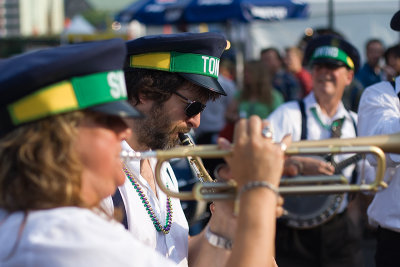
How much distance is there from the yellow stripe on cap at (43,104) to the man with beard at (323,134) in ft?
9.78

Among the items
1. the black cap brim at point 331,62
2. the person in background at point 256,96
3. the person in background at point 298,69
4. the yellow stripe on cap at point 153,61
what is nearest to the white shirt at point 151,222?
the yellow stripe on cap at point 153,61

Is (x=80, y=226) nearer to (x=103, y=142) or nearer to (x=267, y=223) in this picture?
(x=103, y=142)

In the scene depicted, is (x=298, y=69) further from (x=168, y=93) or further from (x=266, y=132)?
(x=266, y=132)

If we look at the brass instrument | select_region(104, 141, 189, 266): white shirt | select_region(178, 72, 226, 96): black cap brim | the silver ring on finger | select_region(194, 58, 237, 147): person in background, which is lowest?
select_region(194, 58, 237, 147): person in background

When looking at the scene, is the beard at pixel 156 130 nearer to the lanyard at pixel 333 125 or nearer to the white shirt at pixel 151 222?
the white shirt at pixel 151 222

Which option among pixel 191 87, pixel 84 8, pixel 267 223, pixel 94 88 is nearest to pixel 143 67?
pixel 191 87

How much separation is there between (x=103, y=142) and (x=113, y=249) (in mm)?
294

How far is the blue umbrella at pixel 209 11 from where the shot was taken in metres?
10.5

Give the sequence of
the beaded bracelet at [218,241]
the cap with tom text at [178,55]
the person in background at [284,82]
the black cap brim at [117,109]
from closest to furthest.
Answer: the black cap brim at [117,109] → the beaded bracelet at [218,241] → the cap with tom text at [178,55] → the person in background at [284,82]

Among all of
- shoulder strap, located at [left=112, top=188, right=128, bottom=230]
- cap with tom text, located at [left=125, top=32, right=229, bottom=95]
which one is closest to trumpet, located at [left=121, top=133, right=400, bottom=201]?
shoulder strap, located at [left=112, top=188, right=128, bottom=230]

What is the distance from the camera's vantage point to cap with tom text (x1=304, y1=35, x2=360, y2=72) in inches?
188

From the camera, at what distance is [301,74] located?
857 centimetres

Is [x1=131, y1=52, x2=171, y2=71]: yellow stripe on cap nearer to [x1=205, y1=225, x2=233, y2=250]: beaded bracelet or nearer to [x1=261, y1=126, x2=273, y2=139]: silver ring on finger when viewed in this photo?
[x1=205, y1=225, x2=233, y2=250]: beaded bracelet

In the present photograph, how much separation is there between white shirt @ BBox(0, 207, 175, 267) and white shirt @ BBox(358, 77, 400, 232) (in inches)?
73.6
